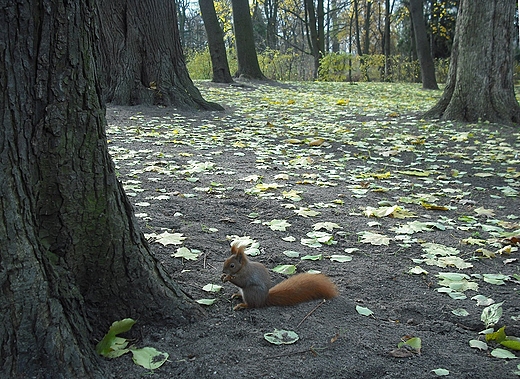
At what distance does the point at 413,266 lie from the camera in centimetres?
331

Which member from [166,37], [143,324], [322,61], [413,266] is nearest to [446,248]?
[413,266]

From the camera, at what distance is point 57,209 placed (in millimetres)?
2041

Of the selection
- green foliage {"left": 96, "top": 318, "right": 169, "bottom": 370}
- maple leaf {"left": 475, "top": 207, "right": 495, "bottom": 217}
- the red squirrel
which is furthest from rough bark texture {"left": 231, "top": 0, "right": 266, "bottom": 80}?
green foliage {"left": 96, "top": 318, "right": 169, "bottom": 370}

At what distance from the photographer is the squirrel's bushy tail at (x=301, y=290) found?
2682mm

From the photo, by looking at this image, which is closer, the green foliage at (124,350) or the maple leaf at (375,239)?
the green foliage at (124,350)

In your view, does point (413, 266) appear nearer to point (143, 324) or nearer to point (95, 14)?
point (143, 324)

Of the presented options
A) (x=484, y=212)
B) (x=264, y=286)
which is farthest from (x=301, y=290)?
(x=484, y=212)

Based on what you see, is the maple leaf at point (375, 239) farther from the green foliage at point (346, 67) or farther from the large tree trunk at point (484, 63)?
the green foliage at point (346, 67)

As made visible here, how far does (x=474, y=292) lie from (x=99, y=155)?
2243mm

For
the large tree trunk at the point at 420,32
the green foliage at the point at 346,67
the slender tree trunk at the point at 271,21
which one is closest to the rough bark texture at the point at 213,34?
the large tree trunk at the point at 420,32

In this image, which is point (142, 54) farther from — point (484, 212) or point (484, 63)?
point (484, 212)

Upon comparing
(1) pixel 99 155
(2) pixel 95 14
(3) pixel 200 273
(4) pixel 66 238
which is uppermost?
(2) pixel 95 14

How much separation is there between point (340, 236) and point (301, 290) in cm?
116

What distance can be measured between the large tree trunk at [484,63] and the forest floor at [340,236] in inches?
26.4
